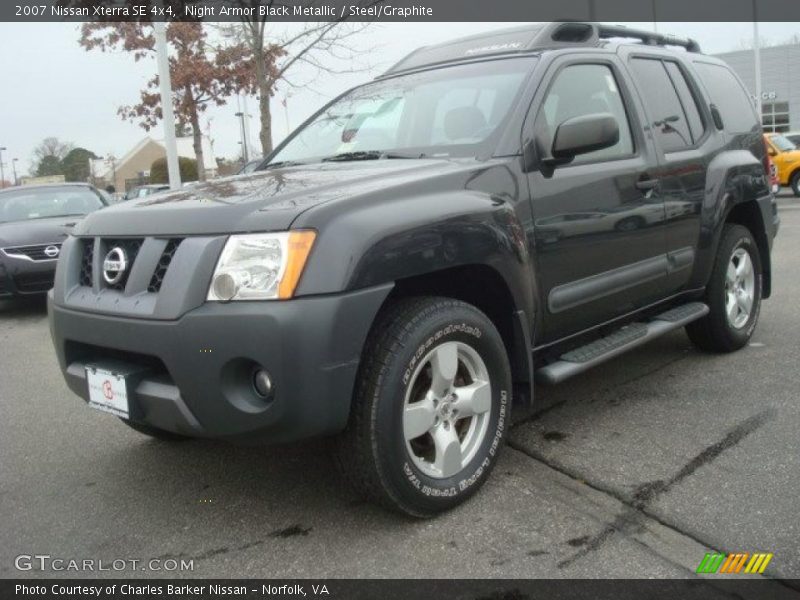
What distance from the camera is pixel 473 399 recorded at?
A: 296cm

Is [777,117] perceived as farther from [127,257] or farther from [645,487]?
[127,257]

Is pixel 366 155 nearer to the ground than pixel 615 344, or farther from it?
farther from it

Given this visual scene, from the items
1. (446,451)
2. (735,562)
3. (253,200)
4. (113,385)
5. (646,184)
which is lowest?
(735,562)

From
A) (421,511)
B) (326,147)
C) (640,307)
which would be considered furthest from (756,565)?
(326,147)

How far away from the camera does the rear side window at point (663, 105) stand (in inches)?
166

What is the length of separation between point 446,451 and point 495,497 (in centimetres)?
36

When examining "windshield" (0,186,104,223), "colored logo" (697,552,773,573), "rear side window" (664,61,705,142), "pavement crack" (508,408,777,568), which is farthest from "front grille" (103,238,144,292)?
"windshield" (0,186,104,223)

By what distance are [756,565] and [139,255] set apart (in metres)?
2.36

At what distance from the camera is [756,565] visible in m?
2.47

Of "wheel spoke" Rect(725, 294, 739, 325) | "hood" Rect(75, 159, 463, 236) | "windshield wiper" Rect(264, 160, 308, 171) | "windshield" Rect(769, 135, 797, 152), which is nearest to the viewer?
"hood" Rect(75, 159, 463, 236)

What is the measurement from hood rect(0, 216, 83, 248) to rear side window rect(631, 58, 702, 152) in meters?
6.26

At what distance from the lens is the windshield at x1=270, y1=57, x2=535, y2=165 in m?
3.47

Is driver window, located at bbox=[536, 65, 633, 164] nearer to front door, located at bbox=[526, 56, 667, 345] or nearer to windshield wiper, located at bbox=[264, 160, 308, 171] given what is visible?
front door, located at bbox=[526, 56, 667, 345]
